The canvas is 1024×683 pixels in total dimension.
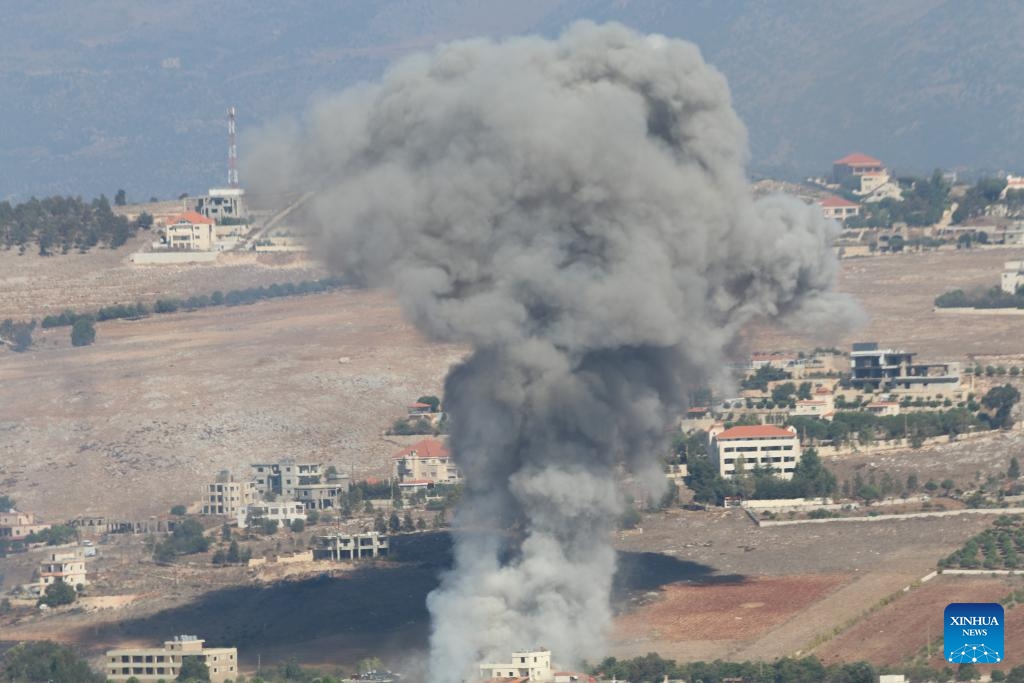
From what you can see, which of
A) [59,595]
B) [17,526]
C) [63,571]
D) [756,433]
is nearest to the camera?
[59,595]

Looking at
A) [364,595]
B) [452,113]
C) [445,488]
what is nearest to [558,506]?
[452,113]

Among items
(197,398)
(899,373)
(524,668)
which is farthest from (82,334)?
(524,668)

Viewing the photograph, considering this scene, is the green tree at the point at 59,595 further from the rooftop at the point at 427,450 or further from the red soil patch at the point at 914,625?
the red soil patch at the point at 914,625

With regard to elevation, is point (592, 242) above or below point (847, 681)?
above

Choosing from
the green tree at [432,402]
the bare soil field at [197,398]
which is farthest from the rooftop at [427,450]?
the green tree at [432,402]

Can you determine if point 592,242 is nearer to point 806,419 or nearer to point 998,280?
point 806,419

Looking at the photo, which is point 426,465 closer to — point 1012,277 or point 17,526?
point 17,526
